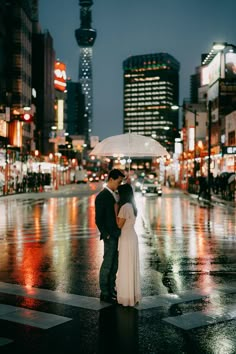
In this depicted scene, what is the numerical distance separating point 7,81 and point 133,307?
8680 centimetres

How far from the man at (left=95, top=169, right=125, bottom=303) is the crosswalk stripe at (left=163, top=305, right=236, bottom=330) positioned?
4.17ft

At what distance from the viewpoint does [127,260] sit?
312 inches

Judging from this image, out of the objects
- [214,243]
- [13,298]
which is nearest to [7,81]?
→ [214,243]

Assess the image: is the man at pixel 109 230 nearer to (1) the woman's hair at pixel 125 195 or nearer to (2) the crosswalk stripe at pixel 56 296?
(1) the woman's hair at pixel 125 195

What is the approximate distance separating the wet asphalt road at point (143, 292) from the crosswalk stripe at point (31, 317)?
110 millimetres

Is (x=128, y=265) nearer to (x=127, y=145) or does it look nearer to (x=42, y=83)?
(x=127, y=145)

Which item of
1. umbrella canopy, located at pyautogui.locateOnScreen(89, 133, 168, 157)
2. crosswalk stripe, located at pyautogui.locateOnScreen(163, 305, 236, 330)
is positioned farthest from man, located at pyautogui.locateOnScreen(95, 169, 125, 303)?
umbrella canopy, located at pyautogui.locateOnScreen(89, 133, 168, 157)

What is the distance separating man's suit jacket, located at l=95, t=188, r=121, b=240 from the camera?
8031 mm

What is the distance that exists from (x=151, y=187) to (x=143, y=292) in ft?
138

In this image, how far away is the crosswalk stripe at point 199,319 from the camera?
22.9ft

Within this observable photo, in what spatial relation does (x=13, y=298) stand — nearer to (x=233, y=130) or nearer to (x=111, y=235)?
(x=111, y=235)

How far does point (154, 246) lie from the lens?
587 inches

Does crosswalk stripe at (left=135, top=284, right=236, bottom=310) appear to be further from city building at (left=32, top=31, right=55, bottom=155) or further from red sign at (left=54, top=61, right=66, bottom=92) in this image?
red sign at (left=54, top=61, right=66, bottom=92)

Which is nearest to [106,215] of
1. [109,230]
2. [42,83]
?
[109,230]
